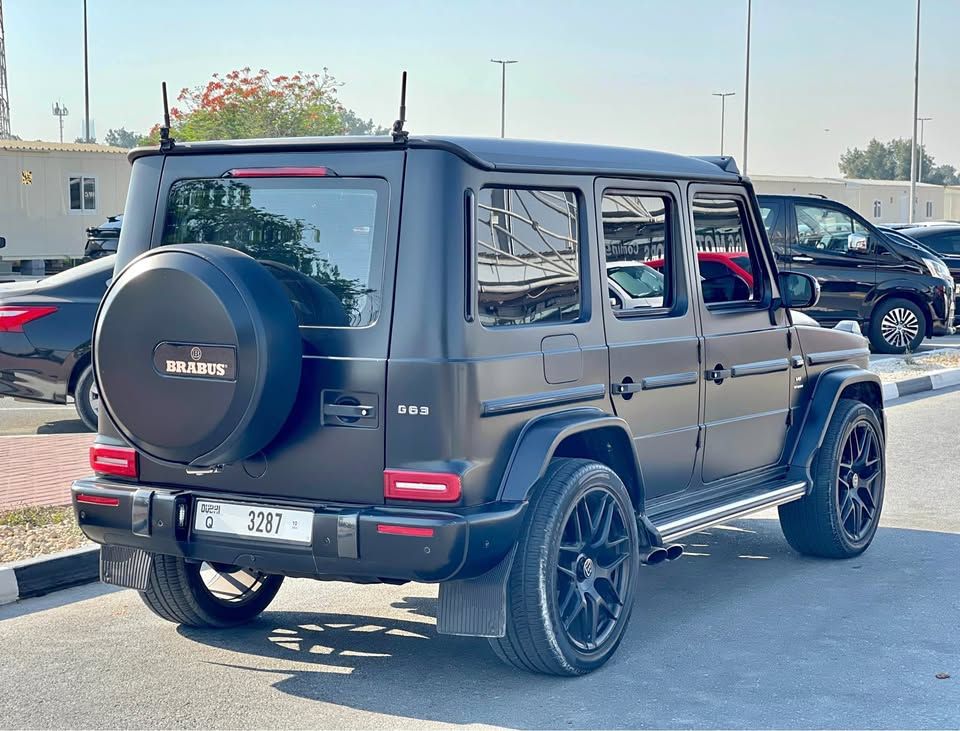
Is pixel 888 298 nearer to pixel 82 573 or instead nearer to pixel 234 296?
pixel 82 573

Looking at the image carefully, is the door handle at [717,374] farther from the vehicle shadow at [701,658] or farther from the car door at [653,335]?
the vehicle shadow at [701,658]

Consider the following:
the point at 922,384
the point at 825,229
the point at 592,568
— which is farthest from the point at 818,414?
the point at 825,229

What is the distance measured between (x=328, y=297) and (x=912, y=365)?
482 inches

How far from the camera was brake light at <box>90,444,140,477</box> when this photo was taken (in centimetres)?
494

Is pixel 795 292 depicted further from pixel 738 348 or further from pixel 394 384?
pixel 394 384

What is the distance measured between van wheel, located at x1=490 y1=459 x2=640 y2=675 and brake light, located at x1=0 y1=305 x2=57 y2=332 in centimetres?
625

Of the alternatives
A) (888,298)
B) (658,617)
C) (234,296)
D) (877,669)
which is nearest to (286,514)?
(234,296)

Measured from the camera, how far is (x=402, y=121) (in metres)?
4.62

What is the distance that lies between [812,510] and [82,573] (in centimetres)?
347

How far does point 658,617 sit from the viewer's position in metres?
5.71

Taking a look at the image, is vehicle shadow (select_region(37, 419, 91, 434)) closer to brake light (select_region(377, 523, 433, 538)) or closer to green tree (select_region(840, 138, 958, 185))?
brake light (select_region(377, 523, 433, 538))

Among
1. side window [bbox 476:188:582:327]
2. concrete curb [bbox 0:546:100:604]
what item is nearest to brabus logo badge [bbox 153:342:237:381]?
side window [bbox 476:188:582:327]

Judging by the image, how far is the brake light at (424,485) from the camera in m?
4.39

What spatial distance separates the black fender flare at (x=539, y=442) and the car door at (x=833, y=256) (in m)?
12.3
